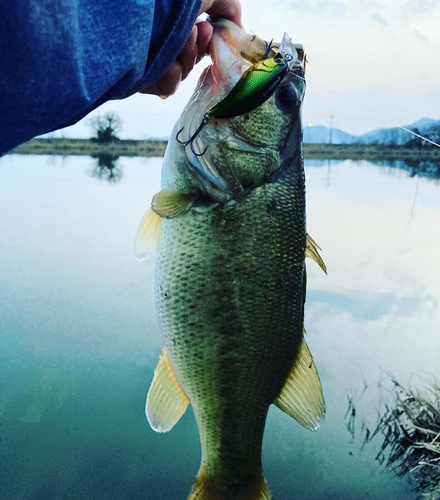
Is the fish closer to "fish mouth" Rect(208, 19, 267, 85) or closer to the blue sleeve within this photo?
"fish mouth" Rect(208, 19, 267, 85)

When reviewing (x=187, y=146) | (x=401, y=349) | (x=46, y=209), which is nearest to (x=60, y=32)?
(x=187, y=146)

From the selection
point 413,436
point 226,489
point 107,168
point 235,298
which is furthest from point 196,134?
point 107,168

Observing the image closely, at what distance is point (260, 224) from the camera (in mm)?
1713

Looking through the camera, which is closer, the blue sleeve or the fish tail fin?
the blue sleeve

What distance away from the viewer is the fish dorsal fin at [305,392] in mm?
1818

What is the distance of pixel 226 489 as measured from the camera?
1.87 m

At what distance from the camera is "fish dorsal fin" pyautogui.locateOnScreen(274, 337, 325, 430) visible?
71.6 inches

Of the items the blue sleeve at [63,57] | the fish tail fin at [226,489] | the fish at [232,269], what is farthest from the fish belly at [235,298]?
the blue sleeve at [63,57]

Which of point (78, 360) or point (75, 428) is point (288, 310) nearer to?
point (75, 428)

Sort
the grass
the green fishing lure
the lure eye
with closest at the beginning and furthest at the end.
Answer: the green fishing lure
the lure eye
the grass

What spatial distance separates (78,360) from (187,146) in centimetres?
888

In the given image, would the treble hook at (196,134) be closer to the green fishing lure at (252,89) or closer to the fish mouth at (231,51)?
the green fishing lure at (252,89)

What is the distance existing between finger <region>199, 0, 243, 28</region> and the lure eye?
258 mm

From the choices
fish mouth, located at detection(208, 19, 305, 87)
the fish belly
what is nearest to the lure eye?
fish mouth, located at detection(208, 19, 305, 87)
